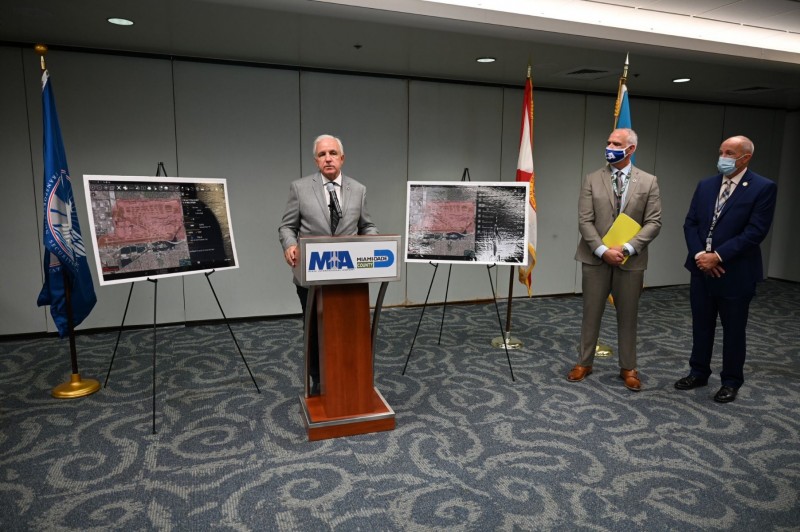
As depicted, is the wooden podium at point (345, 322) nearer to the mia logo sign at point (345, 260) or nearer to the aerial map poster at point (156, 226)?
the mia logo sign at point (345, 260)

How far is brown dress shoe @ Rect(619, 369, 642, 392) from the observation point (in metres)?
3.64

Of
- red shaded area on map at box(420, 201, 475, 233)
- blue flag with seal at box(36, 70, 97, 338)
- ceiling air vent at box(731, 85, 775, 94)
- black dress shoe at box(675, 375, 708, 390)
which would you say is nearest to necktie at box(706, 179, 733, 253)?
black dress shoe at box(675, 375, 708, 390)

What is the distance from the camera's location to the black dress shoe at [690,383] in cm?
365

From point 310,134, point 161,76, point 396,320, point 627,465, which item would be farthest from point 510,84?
point 627,465

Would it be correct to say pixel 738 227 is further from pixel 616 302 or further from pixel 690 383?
pixel 690 383

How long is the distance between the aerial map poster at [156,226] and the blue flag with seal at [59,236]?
0.70 meters

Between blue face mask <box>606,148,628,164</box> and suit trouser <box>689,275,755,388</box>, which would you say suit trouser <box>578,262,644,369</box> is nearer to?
suit trouser <box>689,275,755,388</box>

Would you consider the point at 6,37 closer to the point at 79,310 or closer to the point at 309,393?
the point at 79,310

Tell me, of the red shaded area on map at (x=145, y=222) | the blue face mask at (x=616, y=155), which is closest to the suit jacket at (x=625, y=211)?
the blue face mask at (x=616, y=155)

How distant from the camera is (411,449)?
280 centimetres

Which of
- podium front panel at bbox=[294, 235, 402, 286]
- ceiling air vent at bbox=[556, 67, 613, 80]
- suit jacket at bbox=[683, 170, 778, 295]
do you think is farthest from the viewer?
ceiling air vent at bbox=[556, 67, 613, 80]

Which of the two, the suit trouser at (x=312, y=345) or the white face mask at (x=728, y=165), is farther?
the white face mask at (x=728, y=165)

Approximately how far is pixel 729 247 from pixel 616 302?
79cm

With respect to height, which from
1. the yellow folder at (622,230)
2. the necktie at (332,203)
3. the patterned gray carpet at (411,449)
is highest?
the necktie at (332,203)
